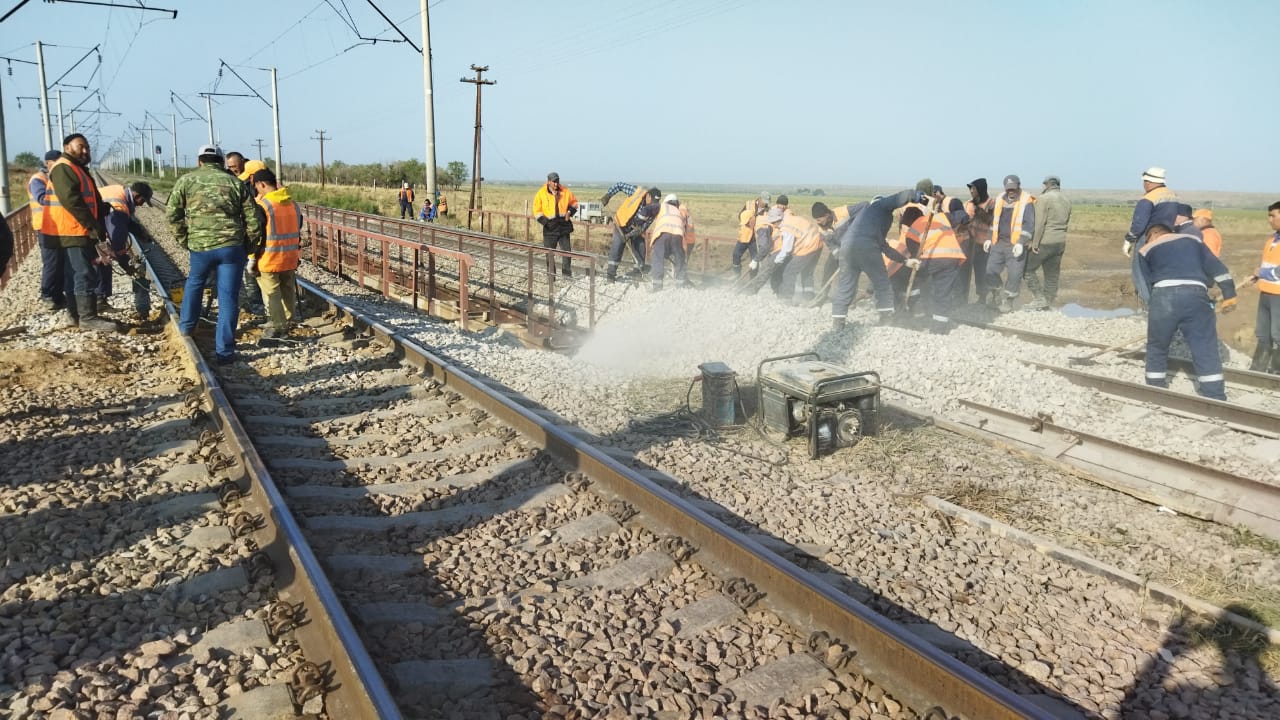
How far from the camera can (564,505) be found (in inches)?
177

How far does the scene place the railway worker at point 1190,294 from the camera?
7.29m

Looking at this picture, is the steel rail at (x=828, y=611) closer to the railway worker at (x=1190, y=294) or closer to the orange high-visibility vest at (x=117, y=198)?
the railway worker at (x=1190, y=294)

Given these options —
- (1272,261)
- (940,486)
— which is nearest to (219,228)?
(940,486)

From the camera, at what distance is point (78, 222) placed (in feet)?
27.4

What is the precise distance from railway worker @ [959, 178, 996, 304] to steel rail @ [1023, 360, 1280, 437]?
16.9ft

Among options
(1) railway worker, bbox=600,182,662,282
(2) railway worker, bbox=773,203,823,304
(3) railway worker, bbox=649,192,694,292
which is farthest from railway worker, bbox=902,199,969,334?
(1) railway worker, bbox=600,182,662,282

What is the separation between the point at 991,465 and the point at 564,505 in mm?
3164

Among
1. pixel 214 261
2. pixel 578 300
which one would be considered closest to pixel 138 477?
pixel 214 261

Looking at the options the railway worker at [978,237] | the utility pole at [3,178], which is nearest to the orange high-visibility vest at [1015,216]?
the railway worker at [978,237]

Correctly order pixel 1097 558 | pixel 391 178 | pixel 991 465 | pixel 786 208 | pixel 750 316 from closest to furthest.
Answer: pixel 1097 558, pixel 991 465, pixel 750 316, pixel 786 208, pixel 391 178

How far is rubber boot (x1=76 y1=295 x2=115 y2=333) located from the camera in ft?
28.6

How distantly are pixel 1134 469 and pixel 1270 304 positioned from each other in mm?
4427

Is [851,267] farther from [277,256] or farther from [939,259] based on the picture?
[277,256]

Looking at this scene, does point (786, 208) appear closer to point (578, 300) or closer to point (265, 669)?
point (578, 300)
